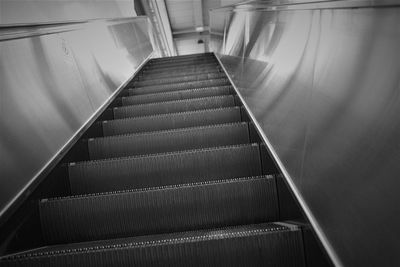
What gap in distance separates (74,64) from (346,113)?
2389 mm

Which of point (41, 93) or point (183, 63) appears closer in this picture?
point (41, 93)

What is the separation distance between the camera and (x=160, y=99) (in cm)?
394

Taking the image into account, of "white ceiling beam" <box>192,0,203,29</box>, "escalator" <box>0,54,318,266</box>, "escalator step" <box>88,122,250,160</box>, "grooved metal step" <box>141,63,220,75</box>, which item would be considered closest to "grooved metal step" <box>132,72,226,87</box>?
"grooved metal step" <box>141,63,220,75</box>

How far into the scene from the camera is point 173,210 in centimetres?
177

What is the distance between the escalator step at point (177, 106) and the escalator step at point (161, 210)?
69.6 inches

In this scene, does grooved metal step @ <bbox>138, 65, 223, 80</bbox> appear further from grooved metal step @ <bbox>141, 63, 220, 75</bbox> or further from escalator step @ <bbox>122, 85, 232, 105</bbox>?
escalator step @ <bbox>122, 85, 232, 105</bbox>

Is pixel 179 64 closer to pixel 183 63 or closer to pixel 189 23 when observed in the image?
pixel 183 63

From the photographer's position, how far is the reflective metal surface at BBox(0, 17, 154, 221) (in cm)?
179

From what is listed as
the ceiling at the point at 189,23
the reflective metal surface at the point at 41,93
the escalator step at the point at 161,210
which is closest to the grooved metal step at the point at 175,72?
the reflective metal surface at the point at 41,93

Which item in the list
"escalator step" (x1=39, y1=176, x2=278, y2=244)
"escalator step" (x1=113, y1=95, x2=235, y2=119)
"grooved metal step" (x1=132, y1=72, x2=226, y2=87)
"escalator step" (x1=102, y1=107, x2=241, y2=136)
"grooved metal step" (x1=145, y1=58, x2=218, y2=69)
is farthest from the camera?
"grooved metal step" (x1=145, y1=58, x2=218, y2=69)

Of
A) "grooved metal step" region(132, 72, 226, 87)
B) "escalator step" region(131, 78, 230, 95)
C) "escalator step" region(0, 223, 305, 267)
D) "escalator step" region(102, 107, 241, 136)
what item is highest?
"grooved metal step" region(132, 72, 226, 87)

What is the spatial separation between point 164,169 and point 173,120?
0.96 metres

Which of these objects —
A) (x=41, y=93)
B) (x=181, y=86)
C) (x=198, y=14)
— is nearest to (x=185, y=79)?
(x=181, y=86)

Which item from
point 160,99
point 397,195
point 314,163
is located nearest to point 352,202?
point 397,195
